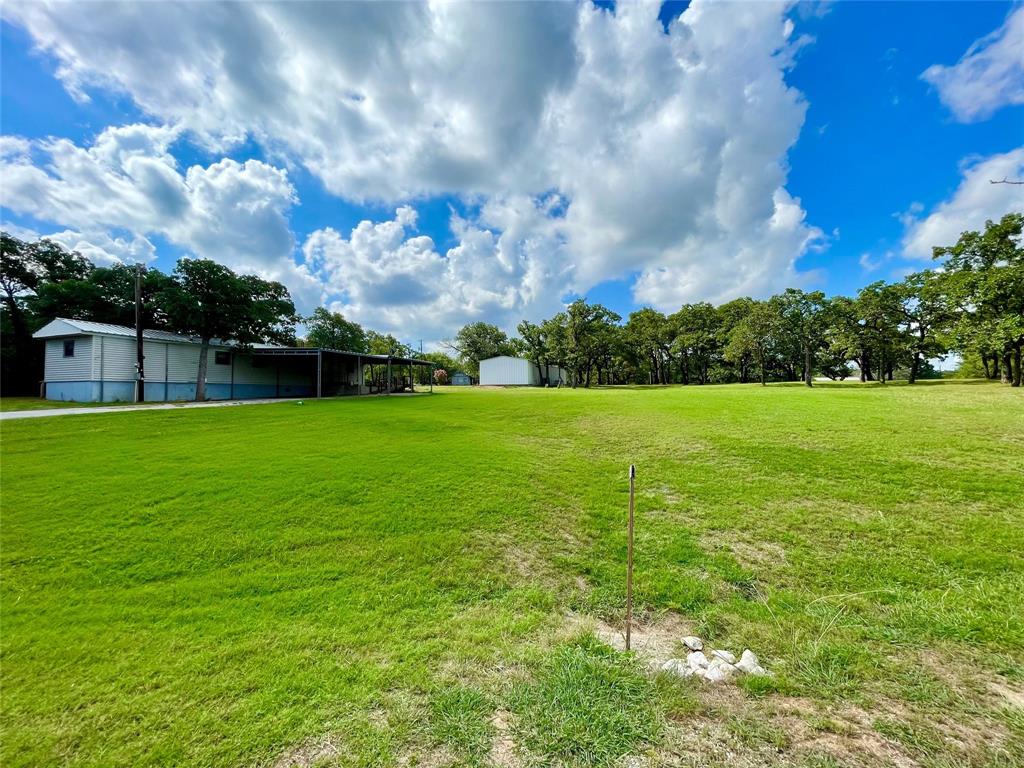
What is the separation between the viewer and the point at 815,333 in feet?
107

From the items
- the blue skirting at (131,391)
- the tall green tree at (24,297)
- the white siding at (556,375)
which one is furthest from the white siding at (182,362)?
the white siding at (556,375)

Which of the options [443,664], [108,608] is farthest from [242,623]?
[443,664]

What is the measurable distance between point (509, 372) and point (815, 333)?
3135 centimetres

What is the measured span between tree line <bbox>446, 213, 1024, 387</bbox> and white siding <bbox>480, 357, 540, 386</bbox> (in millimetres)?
Result: 2644

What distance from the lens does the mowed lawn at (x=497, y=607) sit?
79.2 inches

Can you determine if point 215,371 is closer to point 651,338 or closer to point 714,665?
point 714,665

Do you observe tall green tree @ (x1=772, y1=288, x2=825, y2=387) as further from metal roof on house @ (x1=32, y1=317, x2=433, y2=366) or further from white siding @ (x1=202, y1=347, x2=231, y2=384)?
white siding @ (x1=202, y1=347, x2=231, y2=384)

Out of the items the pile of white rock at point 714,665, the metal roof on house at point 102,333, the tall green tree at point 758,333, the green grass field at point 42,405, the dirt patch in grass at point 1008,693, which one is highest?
the tall green tree at point 758,333

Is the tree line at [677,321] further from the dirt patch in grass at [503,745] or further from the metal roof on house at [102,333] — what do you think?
the dirt patch in grass at [503,745]

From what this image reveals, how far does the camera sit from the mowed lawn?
2.01 m

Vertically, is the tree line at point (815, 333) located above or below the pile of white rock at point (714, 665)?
above

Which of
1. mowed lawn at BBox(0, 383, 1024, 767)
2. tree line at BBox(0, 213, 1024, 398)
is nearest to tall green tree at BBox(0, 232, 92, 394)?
tree line at BBox(0, 213, 1024, 398)

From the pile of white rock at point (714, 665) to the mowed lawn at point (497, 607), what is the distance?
0.37ft

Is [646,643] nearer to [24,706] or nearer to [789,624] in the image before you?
[789,624]
